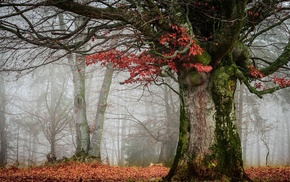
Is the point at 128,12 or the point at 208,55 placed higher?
the point at 128,12

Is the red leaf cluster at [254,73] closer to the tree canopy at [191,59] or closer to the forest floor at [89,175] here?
the tree canopy at [191,59]

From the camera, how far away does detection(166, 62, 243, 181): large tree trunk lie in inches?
253

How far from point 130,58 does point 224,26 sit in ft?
7.26

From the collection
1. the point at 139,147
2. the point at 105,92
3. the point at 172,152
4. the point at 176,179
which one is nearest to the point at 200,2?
the point at 176,179

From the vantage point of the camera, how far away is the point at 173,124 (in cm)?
1738

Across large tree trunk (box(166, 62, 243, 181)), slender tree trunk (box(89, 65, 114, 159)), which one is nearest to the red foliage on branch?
large tree trunk (box(166, 62, 243, 181))

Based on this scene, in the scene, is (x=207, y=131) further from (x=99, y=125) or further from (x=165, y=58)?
(x=99, y=125)

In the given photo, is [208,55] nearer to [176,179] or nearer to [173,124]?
[176,179]

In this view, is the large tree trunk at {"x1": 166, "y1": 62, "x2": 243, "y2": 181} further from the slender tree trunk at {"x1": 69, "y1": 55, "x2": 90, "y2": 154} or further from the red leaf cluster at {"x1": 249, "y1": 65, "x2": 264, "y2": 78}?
the slender tree trunk at {"x1": 69, "y1": 55, "x2": 90, "y2": 154}

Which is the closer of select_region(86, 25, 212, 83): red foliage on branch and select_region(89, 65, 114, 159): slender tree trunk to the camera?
select_region(86, 25, 212, 83): red foliage on branch

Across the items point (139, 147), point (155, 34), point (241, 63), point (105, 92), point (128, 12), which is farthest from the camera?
point (139, 147)

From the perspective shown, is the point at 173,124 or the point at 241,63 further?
the point at 173,124

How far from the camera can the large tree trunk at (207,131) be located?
21.1 ft

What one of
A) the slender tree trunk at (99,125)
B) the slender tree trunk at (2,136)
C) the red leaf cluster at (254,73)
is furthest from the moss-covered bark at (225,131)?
Answer: the slender tree trunk at (2,136)
